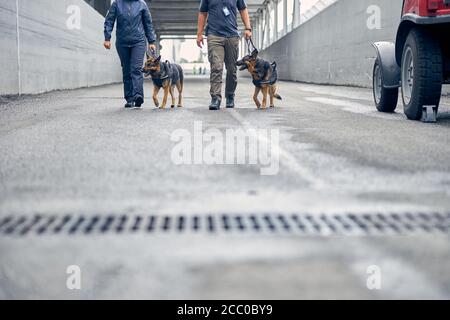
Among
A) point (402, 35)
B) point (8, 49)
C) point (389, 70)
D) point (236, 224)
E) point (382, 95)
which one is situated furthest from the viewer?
point (8, 49)

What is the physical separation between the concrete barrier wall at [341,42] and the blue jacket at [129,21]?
1020 cm

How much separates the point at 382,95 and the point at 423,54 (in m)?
2.01

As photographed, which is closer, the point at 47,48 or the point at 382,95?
the point at 382,95

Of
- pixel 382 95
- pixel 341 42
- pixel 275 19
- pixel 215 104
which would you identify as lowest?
pixel 215 104

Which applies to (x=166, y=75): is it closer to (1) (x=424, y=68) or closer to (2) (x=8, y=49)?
(1) (x=424, y=68)

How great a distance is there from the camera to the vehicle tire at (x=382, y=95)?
8797 millimetres

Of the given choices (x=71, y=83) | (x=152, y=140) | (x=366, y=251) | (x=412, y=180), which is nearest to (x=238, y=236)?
(x=366, y=251)

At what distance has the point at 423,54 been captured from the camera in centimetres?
697

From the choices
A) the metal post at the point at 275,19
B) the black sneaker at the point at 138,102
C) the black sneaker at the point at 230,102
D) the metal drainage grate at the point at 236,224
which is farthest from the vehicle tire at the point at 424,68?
the metal post at the point at 275,19

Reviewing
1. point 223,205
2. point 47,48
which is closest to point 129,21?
point 47,48

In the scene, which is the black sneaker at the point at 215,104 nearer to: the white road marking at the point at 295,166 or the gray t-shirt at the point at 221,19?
the gray t-shirt at the point at 221,19

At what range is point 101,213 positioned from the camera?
295 cm

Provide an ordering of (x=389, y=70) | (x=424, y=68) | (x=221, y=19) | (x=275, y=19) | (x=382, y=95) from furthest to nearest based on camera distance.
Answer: (x=275, y=19)
(x=221, y=19)
(x=382, y=95)
(x=389, y=70)
(x=424, y=68)
